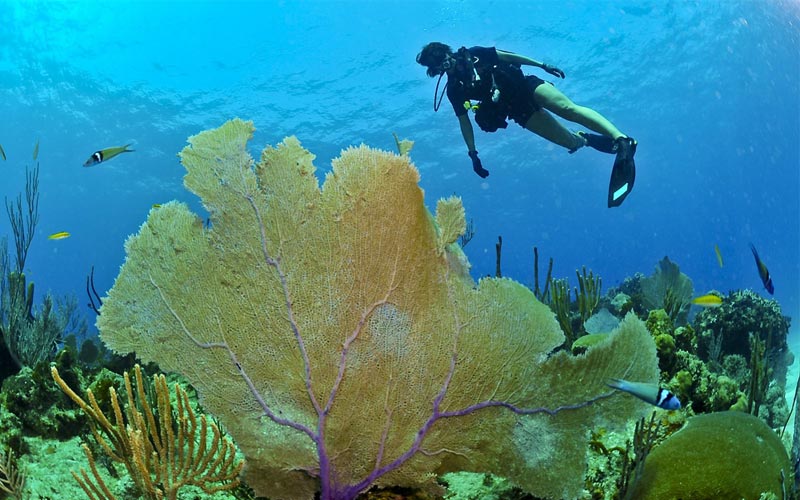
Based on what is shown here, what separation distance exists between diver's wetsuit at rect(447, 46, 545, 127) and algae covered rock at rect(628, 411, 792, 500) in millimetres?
6118

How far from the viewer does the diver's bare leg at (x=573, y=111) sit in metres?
7.36

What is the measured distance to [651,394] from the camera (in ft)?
7.64

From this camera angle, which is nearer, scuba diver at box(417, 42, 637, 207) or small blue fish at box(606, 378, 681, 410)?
small blue fish at box(606, 378, 681, 410)

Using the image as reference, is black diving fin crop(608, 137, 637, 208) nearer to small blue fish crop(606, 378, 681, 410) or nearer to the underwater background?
small blue fish crop(606, 378, 681, 410)

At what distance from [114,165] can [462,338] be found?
5231 centimetres

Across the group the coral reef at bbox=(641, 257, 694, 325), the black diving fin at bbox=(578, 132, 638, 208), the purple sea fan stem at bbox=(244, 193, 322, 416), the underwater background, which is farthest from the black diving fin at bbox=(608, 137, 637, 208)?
the underwater background

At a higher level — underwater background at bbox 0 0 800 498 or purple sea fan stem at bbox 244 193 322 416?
underwater background at bbox 0 0 800 498

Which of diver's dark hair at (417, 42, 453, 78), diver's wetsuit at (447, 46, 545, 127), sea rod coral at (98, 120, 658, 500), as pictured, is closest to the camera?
sea rod coral at (98, 120, 658, 500)

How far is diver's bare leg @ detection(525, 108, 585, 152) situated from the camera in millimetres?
8250

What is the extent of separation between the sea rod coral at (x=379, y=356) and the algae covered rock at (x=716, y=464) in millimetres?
545

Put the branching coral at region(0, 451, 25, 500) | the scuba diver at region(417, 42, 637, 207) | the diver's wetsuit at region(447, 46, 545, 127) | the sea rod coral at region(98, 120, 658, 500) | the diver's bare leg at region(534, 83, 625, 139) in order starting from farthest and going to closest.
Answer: the diver's wetsuit at region(447, 46, 545, 127)
the scuba diver at region(417, 42, 637, 207)
the diver's bare leg at region(534, 83, 625, 139)
the branching coral at region(0, 451, 25, 500)
the sea rod coral at region(98, 120, 658, 500)

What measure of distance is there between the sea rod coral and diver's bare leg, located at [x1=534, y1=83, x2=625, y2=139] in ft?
18.5

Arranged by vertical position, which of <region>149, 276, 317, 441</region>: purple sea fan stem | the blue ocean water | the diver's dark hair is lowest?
<region>149, 276, 317, 441</region>: purple sea fan stem

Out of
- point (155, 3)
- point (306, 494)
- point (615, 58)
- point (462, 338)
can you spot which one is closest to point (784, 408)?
point (462, 338)
